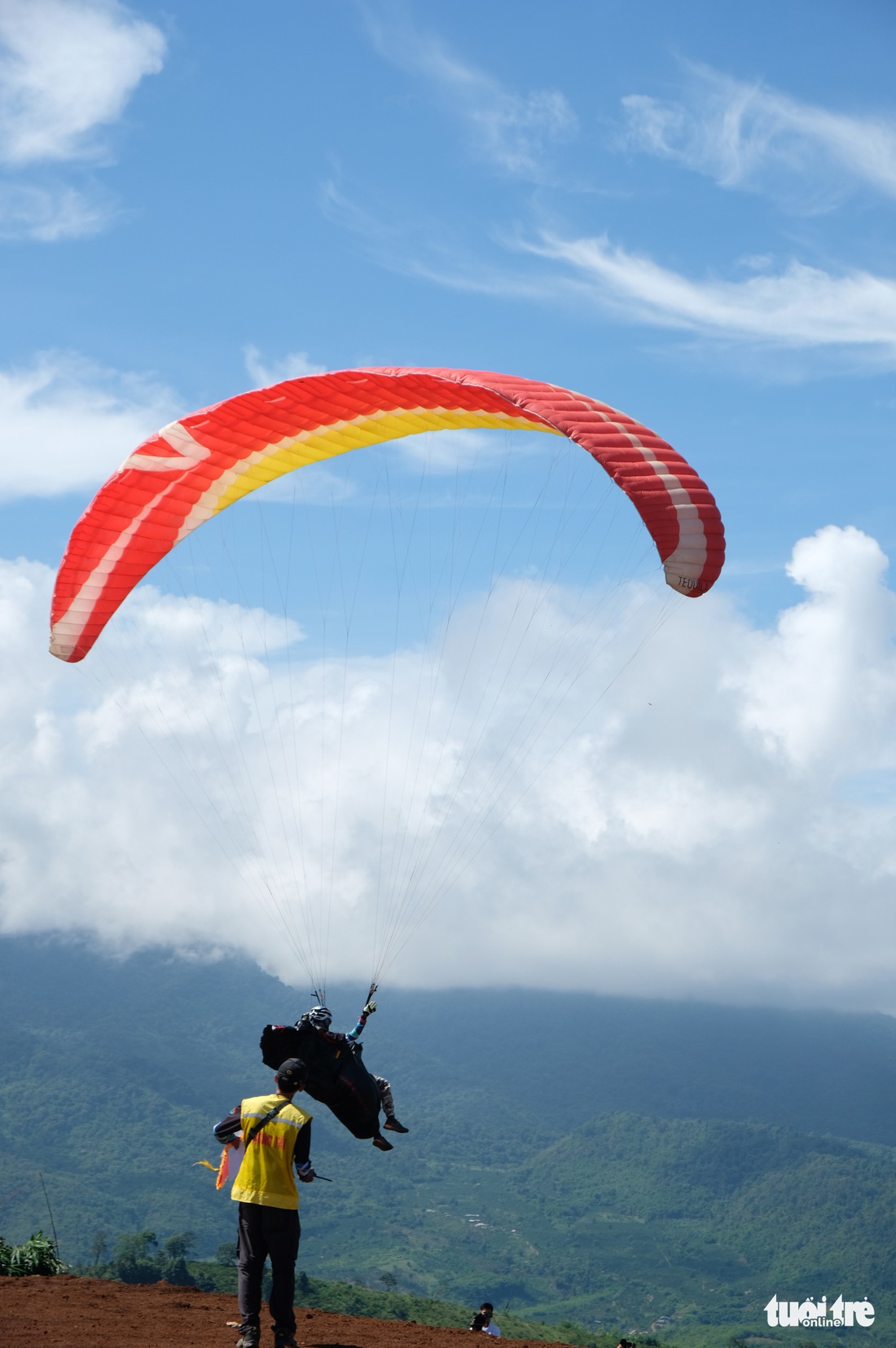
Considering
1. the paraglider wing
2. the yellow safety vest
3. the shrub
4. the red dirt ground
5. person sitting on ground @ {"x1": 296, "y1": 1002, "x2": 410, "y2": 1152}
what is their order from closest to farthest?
the yellow safety vest → the red dirt ground → person sitting on ground @ {"x1": 296, "y1": 1002, "x2": 410, "y2": 1152} → the shrub → the paraglider wing

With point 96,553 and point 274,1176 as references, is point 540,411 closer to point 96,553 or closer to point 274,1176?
point 96,553

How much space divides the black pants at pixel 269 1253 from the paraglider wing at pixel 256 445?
8215mm

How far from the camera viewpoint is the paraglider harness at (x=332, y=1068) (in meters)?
12.8

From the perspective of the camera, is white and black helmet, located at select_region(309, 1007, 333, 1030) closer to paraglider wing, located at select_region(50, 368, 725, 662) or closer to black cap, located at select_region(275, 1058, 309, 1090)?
black cap, located at select_region(275, 1058, 309, 1090)

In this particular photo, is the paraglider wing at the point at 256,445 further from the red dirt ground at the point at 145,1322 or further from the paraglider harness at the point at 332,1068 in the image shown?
the red dirt ground at the point at 145,1322

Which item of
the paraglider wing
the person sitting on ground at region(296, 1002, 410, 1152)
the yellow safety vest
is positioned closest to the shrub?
the person sitting on ground at region(296, 1002, 410, 1152)

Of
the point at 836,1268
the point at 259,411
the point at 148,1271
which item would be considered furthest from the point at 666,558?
the point at 836,1268

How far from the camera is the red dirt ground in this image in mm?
10906

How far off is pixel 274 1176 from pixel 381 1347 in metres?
2.45

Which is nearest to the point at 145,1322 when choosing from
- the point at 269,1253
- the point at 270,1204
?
the point at 269,1253

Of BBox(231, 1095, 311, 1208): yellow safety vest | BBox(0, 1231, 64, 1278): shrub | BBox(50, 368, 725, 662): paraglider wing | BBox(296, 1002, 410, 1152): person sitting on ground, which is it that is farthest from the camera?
BBox(50, 368, 725, 662): paraglider wing

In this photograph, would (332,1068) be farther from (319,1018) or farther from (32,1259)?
(32,1259)

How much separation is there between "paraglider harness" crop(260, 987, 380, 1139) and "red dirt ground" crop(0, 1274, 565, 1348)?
1.79 metres

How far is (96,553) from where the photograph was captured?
54.5 ft
